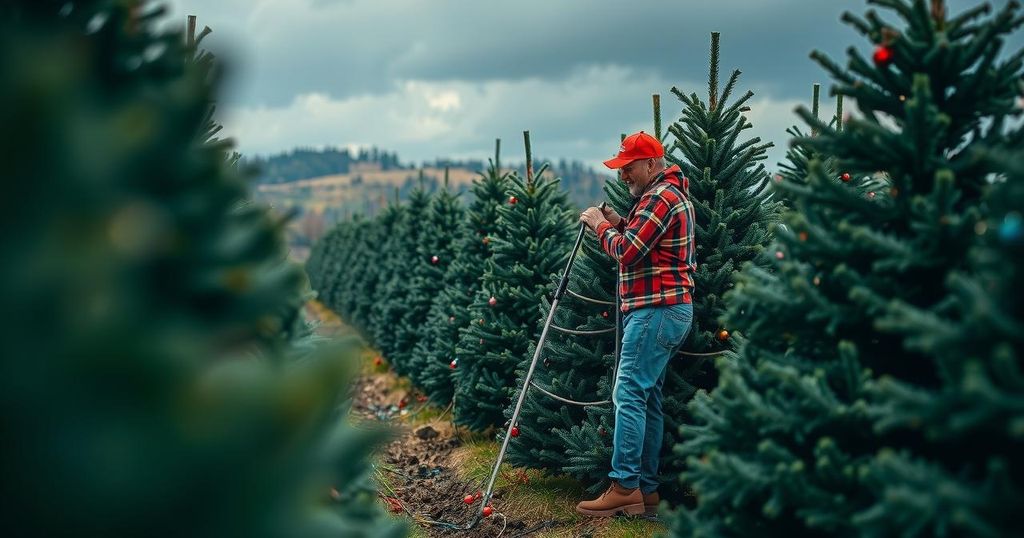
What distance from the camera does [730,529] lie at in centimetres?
287

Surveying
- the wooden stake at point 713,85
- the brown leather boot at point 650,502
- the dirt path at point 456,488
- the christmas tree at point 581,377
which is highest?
the wooden stake at point 713,85

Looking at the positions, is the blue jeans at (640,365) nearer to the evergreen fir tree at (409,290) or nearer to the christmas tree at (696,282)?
the christmas tree at (696,282)

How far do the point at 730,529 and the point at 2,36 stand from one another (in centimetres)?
267

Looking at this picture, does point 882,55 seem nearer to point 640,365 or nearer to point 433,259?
point 640,365

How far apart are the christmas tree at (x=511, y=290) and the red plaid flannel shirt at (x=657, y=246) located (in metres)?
2.50

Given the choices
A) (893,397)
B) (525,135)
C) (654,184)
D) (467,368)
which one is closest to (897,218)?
(893,397)

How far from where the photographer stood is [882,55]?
3.03 meters

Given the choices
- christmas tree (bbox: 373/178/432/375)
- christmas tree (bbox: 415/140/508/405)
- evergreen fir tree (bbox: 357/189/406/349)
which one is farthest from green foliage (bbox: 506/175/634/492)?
evergreen fir tree (bbox: 357/189/406/349)

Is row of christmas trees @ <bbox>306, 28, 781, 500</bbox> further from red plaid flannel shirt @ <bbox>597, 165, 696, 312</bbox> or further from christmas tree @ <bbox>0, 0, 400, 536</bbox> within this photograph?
christmas tree @ <bbox>0, 0, 400, 536</bbox>

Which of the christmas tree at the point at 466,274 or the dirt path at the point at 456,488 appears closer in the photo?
the dirt path at the point at 456,488

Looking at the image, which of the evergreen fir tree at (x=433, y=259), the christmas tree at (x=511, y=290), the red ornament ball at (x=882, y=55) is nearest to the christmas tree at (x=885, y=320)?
the red ornament ball at (x=882, y=55)

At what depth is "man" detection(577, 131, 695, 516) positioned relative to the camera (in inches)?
214

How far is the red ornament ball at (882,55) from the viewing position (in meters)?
3.03

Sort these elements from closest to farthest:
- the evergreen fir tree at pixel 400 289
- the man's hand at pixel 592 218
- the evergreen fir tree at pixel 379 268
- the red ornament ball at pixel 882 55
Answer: the red ornament ball at pixel 882 55 → the man's hand at pixel 592 218 → the evergreen fir tree at pixel 400 289 → the evergreen fir tree at pixel 379 268
